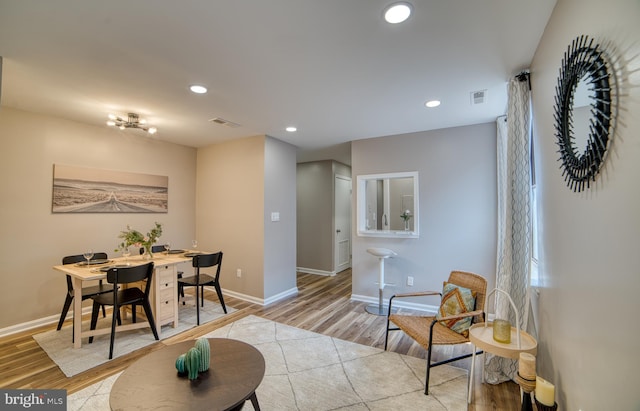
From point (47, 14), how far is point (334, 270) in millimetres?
5515

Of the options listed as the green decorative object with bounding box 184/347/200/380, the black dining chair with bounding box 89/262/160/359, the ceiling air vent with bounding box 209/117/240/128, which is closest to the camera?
the green decorative object with bounding box 184/347/200/380

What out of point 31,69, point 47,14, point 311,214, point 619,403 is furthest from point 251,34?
point 311,214

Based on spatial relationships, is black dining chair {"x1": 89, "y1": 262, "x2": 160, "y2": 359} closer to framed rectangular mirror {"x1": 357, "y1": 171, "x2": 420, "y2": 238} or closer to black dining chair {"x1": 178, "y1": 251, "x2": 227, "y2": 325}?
black dining chair {"x1": 178, "y1": 251, "x2": 227, "y2": 325}

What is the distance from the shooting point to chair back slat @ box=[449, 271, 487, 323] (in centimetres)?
236

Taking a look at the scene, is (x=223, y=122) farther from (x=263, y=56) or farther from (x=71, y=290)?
(x=71, y=290)

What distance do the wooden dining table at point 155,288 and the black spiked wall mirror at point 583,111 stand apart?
3.63m

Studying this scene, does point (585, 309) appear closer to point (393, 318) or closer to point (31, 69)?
point (393, 318)

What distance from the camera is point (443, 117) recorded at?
343 cm

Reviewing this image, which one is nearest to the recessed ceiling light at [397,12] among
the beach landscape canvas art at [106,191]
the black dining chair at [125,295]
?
the black dining chair at [125,295]

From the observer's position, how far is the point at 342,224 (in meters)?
6.53

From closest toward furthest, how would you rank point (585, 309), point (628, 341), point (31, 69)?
1. point (628, 341)
2. point (585, 309)
3. point (31, 69)

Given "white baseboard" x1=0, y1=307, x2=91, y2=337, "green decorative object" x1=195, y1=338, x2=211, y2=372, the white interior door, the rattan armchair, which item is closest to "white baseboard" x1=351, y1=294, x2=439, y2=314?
the rattan armchair

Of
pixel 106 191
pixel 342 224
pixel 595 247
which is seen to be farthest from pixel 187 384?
pixel 342 224

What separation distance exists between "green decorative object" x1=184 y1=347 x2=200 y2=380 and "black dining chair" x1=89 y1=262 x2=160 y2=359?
1.59 metres
